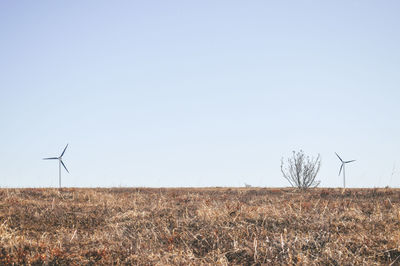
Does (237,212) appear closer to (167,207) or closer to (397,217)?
(167,207)

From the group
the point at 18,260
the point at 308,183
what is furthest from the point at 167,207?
the point at 308,183

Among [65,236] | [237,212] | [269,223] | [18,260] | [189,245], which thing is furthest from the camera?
[237,212]

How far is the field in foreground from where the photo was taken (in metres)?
7.99

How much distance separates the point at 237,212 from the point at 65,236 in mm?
5187

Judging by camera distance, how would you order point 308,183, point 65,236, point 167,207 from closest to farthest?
point 65,236 < point 167,207 < point 308,183

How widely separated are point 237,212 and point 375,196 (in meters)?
10.4

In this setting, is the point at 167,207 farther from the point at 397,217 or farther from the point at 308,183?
the point at 308,183

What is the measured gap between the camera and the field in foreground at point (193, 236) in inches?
315

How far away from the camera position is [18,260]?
24.8 feet

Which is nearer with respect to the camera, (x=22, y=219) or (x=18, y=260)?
(x=18, y=260)

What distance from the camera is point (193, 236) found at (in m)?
9.61

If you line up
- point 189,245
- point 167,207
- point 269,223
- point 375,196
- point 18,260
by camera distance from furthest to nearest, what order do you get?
point 375,196
point 167,207
point 269,223
point 189,245
point 18,260

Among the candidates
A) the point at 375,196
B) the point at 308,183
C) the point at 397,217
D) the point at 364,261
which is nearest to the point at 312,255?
the point at 364,261

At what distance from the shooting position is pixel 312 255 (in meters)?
8.04
